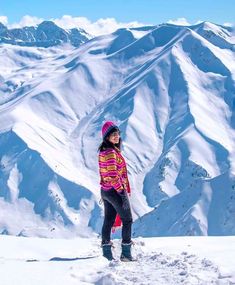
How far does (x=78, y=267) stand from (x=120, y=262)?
2.80 feet

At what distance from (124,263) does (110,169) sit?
1.91m

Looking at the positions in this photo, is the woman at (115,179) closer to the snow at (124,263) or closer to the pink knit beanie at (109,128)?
the pink knit beanie at (109,128)

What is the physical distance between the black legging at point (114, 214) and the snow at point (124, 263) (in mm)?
539

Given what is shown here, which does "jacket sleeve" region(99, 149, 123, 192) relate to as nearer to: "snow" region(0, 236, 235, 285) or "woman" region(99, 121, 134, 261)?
"woman" region(99, 121, 134, 261)

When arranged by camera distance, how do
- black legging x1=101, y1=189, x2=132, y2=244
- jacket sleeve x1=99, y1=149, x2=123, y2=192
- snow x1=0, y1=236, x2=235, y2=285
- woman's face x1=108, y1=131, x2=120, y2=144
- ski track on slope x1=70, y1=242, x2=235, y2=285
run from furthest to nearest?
black legging x1=101, y1=189, x2=132, y2=244
woman's face x1=108, y1=131, x2=120, y2=144
jacket sleeve x1=99, y1=149, x2=123, y2=192
snow x1=0, y1=236, x2=235, y2=285
ski track on slope x1=70, y1=242, x2=235, y2=285

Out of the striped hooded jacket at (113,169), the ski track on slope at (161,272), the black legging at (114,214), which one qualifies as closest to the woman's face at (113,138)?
the striped hooded jacket at (113,169)

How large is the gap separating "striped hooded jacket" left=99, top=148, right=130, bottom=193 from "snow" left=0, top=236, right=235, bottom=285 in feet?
5.14

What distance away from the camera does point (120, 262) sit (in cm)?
1070

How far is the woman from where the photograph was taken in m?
11.0

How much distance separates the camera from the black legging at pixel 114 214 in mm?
11219

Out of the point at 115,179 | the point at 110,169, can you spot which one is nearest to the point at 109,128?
the point at 110,169

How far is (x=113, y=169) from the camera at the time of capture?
10914mm

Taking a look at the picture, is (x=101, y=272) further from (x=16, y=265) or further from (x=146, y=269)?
(x=16, y=265)

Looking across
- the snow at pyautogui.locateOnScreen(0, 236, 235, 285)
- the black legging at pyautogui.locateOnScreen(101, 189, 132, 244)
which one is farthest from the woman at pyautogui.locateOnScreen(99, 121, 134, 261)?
the snow at pyautogui.locateOnScreen(0, 236, 235, 285)
